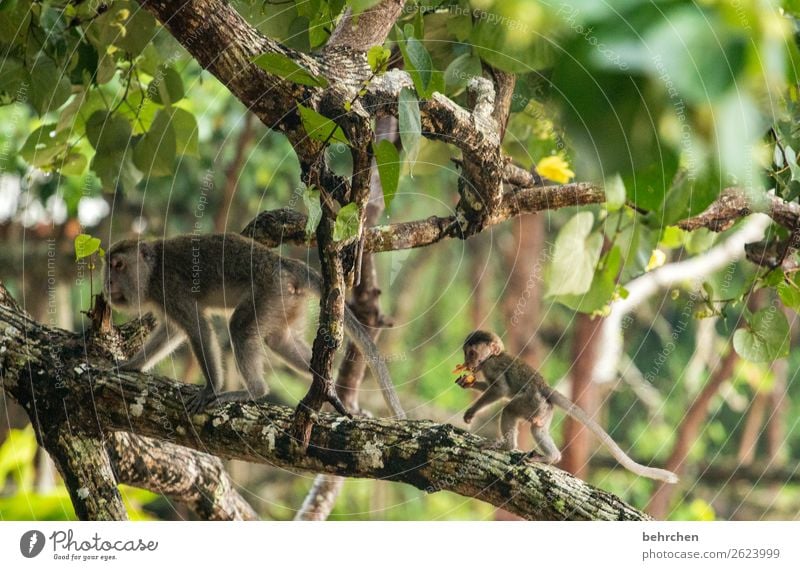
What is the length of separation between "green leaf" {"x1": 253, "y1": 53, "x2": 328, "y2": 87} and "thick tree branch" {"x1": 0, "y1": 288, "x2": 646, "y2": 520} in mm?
631

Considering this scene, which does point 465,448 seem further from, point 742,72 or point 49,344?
point 742,72

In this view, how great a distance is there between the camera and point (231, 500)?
2.06 m

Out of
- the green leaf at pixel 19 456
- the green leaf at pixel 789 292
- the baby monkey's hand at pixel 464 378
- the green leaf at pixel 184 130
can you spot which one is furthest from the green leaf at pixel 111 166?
the green leaf at pixel 789 292

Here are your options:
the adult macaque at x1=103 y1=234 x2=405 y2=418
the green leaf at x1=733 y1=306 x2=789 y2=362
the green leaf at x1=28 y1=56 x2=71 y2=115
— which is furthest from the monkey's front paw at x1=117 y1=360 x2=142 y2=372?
the green leaf at x1=733 y1=306 x2=789 y2=362

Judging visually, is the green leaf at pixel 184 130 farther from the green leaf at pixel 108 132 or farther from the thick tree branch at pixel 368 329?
the thick tree branch at pixel 368 329

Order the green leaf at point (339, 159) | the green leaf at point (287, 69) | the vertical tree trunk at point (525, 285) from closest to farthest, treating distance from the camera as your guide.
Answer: the green leaf at point (287, 69)
the green leaf at point (339, 159)
the vertical tree trunk at point (525, 285)

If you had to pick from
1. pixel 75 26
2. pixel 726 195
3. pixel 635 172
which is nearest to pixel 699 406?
pixel 726 195

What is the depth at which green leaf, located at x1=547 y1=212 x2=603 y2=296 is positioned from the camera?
5.74 ft

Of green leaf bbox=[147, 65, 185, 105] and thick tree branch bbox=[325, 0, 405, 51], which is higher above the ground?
green leaf bbox=[147, 65, 185, 105]

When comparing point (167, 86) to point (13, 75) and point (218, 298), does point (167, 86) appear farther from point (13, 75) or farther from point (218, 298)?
point (218, 298)

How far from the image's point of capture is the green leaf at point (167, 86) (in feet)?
5.69

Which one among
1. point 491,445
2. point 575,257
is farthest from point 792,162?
point 491,445

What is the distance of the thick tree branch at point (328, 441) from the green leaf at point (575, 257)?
1.33 feet

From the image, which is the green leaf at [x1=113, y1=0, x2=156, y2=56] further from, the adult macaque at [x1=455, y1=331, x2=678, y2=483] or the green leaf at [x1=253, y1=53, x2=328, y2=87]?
the adult macaque at [x1=455, y1=331, x2=678, y2=483]
